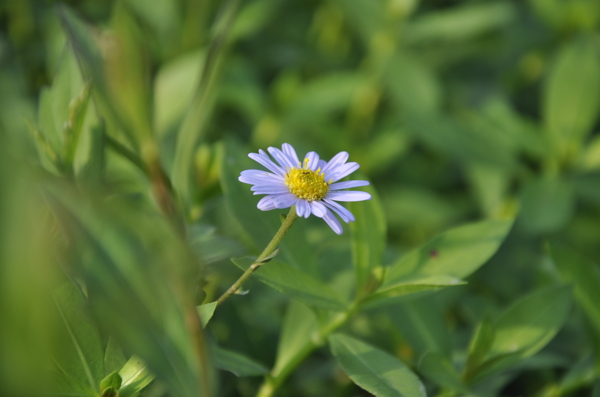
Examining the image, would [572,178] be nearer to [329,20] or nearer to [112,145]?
[329,20]

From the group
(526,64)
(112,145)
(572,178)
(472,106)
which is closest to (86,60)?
(112,145)

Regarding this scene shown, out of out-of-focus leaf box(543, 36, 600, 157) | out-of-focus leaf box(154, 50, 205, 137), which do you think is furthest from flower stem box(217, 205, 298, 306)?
out-of-focus leaf box(543, 36, 600, 157)

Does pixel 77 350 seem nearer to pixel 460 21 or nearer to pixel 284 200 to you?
pixel 284 200

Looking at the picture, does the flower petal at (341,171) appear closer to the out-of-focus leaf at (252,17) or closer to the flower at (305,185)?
the flower at (305,185)

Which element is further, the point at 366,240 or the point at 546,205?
the point at 546,205

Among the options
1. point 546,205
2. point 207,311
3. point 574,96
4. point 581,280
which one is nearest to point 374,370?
point 207,311

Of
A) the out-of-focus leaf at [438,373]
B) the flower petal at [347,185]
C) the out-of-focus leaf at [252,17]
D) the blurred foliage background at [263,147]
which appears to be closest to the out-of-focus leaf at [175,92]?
the blurred foliage background at [263,147]
